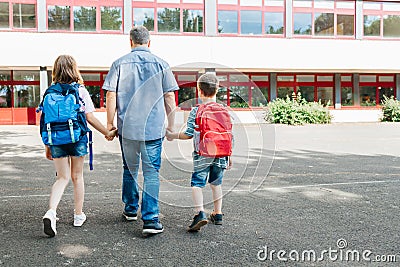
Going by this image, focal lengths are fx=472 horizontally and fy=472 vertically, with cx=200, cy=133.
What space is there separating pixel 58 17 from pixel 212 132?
21947 mm

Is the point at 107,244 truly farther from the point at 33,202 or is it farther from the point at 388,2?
the point at 388,2

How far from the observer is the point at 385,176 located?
725 cm

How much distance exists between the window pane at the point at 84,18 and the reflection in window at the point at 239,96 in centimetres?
2054

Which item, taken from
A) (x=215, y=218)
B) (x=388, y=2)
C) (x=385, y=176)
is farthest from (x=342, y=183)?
(x=388, y=2)

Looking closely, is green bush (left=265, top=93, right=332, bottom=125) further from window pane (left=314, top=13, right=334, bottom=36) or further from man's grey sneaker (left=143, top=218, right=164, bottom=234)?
man's grey sneaker (left=143, top=218, right=164, bottom=234)

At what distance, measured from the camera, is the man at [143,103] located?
165 inches

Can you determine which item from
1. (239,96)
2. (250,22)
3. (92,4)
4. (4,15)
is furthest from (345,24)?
(239,96)

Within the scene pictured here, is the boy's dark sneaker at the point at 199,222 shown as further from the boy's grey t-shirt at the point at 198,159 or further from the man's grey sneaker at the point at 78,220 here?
the man's grey sneaker at the point at 78,220

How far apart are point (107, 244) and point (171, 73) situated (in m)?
1.60

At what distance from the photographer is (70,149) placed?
4.24 meters

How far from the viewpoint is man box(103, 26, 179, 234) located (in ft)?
13.8

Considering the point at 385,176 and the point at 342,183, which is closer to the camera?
the point at 342,183

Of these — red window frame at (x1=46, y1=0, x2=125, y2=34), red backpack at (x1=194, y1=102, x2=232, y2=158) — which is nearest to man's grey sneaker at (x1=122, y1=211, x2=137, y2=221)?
red backpack at (x1=194, y1=102, x2=232, y2=158)

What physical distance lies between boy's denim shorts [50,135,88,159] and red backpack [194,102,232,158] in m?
1.03
